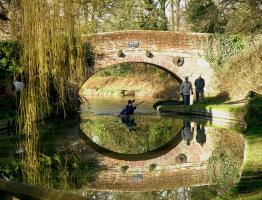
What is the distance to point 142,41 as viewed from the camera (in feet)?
81.5

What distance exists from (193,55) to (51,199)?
22.9 m

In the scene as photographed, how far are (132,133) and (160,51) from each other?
9.20m

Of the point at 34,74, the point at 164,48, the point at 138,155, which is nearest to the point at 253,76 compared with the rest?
the point at 164,48

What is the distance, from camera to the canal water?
345 inches

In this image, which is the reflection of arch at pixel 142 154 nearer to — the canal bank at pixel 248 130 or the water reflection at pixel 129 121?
the canal bank at pixel 248 130

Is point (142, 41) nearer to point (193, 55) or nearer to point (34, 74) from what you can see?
point (193, 55)

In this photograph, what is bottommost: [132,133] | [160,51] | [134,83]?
[132,133]

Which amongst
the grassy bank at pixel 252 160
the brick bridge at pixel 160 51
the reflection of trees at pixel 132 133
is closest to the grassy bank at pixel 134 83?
the brick bridge at pixel 160 51

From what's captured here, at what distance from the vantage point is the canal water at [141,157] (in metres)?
8.77

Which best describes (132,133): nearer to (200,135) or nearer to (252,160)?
(200,135)

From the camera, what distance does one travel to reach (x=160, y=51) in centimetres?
2514

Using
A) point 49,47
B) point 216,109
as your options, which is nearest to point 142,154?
point 216,109

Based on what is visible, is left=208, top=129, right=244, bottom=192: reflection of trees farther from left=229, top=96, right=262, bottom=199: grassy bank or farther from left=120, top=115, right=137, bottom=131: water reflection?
left=120, top=115, right=137, bottom=131: water reflection

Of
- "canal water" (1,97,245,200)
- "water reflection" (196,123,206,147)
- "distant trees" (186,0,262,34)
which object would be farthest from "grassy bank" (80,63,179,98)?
"water reflection" (196,123,206,147)
